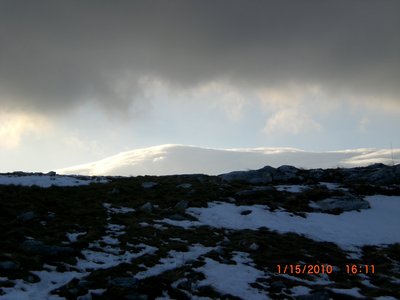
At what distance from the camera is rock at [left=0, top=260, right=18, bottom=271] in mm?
14225

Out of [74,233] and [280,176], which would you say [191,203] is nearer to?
[74,233]

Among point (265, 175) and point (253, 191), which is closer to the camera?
point (253, 191)

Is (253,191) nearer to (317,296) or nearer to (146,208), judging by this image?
(146,208)

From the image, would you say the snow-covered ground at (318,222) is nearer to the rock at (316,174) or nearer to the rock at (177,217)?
the rock at (177,217)

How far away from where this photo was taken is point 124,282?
14.1m

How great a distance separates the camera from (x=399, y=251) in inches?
898

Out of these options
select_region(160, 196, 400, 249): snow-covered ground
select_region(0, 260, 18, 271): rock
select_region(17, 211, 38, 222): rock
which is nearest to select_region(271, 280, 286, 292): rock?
select_region(160, 196, 400, 249): snow-covered ground

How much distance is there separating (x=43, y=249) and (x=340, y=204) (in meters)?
22.3

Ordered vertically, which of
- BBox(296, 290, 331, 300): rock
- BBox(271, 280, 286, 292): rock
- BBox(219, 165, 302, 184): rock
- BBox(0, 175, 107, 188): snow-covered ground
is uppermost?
BBox(219, 165, 302, 184): rock

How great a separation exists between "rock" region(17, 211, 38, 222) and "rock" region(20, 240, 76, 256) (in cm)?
391

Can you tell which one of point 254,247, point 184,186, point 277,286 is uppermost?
point 184,186

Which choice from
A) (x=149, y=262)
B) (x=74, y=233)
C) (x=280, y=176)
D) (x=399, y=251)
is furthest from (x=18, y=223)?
(x=280, y=176)

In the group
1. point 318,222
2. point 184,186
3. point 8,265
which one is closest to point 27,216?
point 8,265

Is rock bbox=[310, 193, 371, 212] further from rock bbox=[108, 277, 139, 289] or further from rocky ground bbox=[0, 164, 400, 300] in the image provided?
Result: rock bbox=[108, 277, 139, 289]
